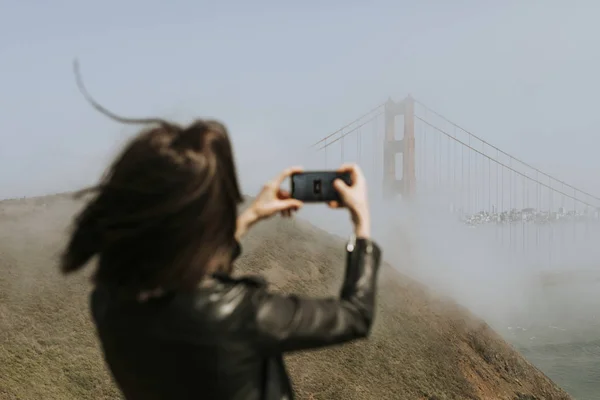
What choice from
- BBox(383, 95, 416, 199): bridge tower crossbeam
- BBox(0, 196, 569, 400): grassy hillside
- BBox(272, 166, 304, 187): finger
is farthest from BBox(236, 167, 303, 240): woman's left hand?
BBox(383, 95, 416, 199): bridge tower crossbeam

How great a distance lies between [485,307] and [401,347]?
46.5 meters

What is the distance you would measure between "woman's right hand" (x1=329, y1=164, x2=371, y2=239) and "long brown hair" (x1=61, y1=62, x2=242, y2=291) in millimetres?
420

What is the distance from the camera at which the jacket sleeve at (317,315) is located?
174 centimetres

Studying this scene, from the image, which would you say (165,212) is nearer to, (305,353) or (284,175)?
(284,175)

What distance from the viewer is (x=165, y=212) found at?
1723 mm

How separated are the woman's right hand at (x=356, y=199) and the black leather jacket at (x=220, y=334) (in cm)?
→ 25

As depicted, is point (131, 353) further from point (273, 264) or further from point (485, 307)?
point (485, 307)

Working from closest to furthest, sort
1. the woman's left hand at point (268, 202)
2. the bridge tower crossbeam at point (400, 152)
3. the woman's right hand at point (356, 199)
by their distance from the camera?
the woman's right hand at point (356, 199), the woman's left hand at point (268, 202), the bridge tower crossbeam at point (400, 152)

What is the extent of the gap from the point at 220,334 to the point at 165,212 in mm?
397

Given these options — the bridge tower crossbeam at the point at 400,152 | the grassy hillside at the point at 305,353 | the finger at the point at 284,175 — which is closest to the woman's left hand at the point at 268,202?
the finger at the point at 284,175

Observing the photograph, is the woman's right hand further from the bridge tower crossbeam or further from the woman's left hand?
the bridge tower crossbeam

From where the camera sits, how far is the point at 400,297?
22703mm

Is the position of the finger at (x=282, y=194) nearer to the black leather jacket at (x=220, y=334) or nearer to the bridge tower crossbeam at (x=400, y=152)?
the black leather jacket at (x=220, y=334)

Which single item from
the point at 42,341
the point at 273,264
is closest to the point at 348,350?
the point at 273,264
